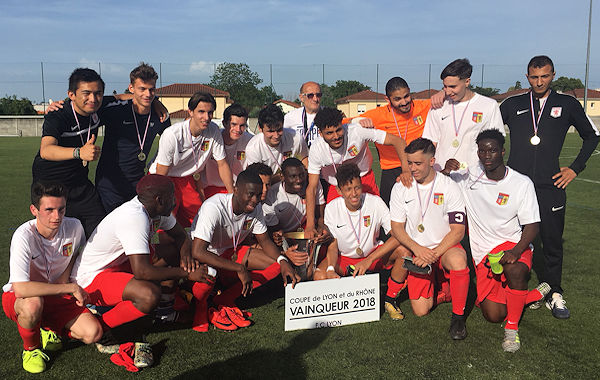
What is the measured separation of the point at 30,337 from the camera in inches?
132

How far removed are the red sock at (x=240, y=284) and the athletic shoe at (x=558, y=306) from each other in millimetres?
2513

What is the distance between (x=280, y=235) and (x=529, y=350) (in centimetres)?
239

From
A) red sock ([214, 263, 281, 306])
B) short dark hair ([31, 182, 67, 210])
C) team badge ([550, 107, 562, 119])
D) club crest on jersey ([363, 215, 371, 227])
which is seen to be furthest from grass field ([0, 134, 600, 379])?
team badge ([550, 107, 562, 119])

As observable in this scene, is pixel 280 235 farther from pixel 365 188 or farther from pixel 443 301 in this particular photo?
pixel 443 301

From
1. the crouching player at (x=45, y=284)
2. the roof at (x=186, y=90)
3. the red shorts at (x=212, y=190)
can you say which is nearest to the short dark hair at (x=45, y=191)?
the crouching player at (x=45, y=284)

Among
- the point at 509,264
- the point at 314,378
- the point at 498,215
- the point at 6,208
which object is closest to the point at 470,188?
the point at 498,215

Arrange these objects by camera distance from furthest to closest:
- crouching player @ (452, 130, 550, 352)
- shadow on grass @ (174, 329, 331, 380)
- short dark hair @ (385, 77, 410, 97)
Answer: short dark hair @ (385, 77, 410, 97)
crouching player @ (452, 130, 550, 352)
shadow on grass @ (174, 329, 331, 380)

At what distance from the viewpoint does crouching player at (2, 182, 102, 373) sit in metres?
3.29

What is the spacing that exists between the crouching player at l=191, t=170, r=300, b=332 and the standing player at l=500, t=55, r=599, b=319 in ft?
8.26

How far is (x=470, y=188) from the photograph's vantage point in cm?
436

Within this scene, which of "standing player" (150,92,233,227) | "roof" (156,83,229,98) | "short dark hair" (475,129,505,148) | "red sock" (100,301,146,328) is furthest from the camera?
"roof" (156,83,229,98)

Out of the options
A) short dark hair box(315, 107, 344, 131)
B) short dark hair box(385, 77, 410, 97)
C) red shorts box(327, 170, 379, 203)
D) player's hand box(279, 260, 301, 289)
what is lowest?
player's hand box(279, 260, 301, 289)

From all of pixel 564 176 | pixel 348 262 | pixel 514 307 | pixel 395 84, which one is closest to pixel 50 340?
pixel 348 262

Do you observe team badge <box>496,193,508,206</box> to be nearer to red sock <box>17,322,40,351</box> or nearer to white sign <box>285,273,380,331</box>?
white sign <box>285,273,380,331</box>
